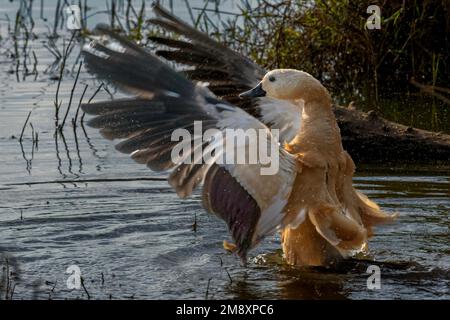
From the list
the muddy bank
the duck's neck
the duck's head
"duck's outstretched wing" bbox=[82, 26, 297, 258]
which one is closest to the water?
the muddy bank

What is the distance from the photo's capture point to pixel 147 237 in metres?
7.11

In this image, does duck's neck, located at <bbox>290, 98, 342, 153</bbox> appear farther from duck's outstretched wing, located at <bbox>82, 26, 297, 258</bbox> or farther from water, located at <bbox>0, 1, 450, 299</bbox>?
water, located at <bbox>0, 1, 450, 299</bbox>

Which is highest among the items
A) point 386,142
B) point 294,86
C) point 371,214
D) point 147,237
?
point 294,86

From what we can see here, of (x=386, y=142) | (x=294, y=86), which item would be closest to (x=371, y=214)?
(x=294, y=86)

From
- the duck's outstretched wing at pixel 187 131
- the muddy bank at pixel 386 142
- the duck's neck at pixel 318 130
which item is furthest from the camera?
the muddy bank at pixel 386 142

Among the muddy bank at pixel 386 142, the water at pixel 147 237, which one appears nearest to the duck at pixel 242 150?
the water at pixel 147 237

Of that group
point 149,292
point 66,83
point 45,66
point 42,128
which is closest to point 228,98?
point 149,292

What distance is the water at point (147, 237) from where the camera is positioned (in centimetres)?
614

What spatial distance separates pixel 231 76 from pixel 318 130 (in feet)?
3.57

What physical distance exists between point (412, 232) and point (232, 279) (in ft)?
4.88

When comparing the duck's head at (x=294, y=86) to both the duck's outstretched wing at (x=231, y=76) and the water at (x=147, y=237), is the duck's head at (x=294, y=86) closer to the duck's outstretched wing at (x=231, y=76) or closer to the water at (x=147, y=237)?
the duck's outstretched wing at (x=231, y=76)

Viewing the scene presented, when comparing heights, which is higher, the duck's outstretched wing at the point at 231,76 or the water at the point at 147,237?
the duck's outstretched wing at the point at 231,76

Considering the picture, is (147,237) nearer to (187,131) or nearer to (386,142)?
(187,131)
